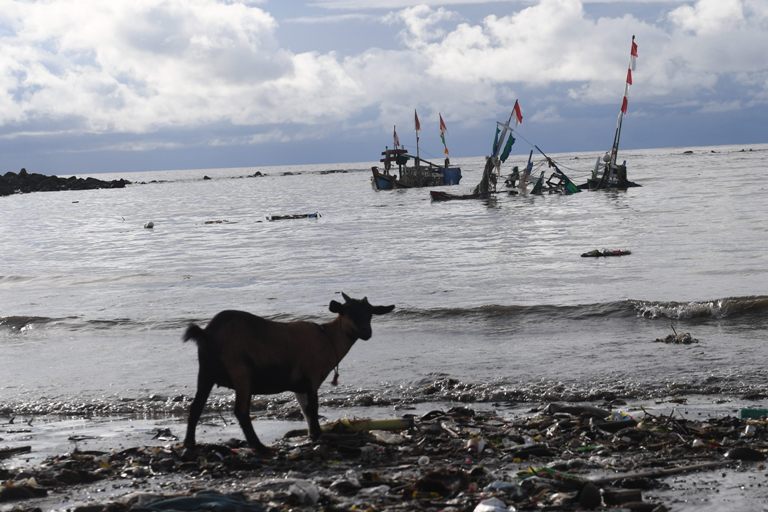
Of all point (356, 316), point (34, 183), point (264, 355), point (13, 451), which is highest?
point (34, 183)

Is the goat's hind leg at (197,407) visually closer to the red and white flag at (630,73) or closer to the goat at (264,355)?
the goat at (264,355)

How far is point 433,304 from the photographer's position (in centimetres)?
1797

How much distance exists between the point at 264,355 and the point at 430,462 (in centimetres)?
159

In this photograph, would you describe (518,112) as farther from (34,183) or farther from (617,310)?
(34,183)

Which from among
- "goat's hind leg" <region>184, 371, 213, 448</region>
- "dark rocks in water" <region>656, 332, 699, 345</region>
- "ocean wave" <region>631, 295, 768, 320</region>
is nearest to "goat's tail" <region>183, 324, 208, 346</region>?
"goat's hind leg" <region>184, 371, 213, 448</region>

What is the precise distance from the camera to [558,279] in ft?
68.6

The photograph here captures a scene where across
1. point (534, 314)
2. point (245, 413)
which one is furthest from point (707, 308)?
point (245, 413)

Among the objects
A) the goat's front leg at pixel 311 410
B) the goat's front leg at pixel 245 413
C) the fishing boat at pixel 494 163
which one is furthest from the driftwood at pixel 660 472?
the fishing boat at pixel 494 163

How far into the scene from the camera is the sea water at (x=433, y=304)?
431 inches

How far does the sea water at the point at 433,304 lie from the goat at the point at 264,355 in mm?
2552

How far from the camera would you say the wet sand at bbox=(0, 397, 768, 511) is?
19.5 feet

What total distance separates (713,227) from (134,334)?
23.9 meters

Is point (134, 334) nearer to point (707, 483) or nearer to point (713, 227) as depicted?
point (707, 483)

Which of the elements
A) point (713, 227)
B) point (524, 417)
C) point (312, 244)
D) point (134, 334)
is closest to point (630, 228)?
point (713, 227)
